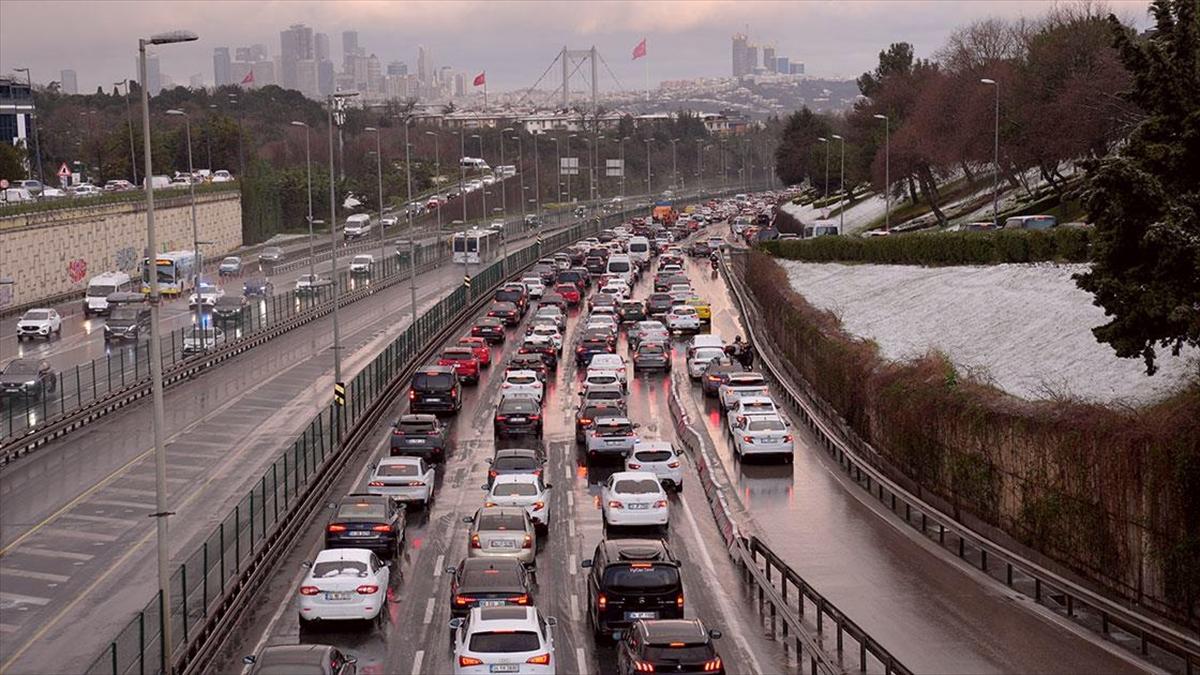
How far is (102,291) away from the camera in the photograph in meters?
81.7

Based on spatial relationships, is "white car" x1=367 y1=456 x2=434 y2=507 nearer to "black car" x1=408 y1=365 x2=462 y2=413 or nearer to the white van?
"black car" x1=408 y1=365 x2=462 y2=413

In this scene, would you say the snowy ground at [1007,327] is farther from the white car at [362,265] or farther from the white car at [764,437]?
the white car at [362,265]

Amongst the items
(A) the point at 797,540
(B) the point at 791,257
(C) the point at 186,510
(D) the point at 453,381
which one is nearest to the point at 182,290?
(B) the point at 791,257

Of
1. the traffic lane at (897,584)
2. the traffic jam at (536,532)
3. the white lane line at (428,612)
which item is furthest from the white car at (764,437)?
the white lane line at (428,612)

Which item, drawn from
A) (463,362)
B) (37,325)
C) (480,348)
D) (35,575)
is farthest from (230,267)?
(35,575)

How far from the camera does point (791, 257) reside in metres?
93.2

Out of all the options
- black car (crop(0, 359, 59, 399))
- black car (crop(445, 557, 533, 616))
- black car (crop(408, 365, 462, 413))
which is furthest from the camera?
black car (crop(408, 365, 462, 413))

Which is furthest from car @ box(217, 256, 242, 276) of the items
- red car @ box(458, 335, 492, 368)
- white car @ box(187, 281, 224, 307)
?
red car @ box(458, 335, 492, 368)

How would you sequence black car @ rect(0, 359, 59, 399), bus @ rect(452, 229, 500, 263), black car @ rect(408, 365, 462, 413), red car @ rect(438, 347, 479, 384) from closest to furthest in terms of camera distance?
1. black car @ rect(0, 359, 59, 399)
2. black car @ rect(408, 365, 462, 413)
3. red car @ rect(438, 347, 479, 384)
4. bus @ rect(452, 229, 500, 263)

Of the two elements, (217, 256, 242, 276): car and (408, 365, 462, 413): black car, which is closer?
(408, 365, 462, 413): black car

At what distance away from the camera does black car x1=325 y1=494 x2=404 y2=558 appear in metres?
29.7

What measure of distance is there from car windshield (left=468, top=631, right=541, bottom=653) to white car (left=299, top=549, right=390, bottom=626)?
4598 mm

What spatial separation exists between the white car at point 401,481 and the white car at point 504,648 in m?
14.1

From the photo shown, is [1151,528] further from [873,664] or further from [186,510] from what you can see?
[186,510]
